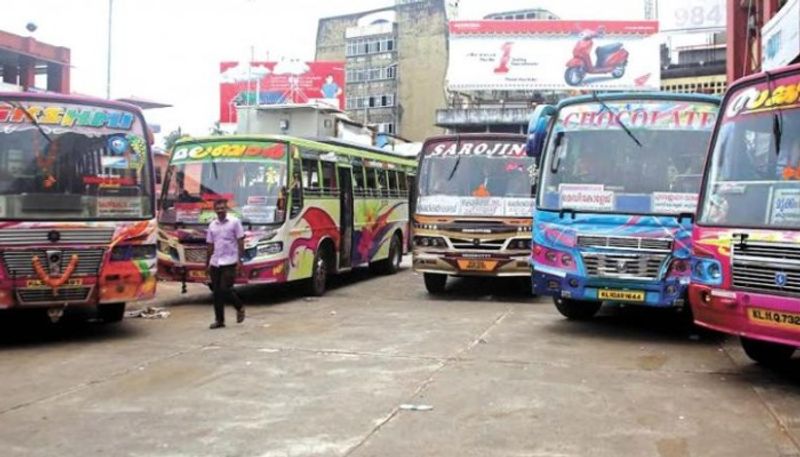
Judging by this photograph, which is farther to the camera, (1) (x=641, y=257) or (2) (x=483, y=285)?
(2) (x=483, y=285)

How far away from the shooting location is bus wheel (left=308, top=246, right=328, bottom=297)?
520 inches

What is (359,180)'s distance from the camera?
15.3 m

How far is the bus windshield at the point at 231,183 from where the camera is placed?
11.9 meters

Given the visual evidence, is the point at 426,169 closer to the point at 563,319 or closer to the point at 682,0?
the point at 563,319

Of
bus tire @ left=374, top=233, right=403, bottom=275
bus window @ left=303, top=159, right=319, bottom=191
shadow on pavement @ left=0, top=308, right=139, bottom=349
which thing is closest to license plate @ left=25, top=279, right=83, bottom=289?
shadow on pavement @ left=0, top=308, right=139, bottom=349

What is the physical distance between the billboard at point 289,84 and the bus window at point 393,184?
3344 centimetres

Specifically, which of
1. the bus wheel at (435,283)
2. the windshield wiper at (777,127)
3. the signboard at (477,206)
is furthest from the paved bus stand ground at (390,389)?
the bus wheel at (435,283)

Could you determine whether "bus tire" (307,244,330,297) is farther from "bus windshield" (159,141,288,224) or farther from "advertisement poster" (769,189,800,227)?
"advertisement poster" (769,189,800,227)

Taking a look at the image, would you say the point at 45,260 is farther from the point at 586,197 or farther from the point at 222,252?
the point at 586,197

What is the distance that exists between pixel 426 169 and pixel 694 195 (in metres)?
5.37

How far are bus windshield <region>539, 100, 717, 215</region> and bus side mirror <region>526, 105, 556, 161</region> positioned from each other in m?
0.23

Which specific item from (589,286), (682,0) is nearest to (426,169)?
(589,286)

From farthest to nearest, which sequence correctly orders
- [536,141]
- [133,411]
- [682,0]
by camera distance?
1. [682,0]
2. [536,141]
3. [133,411]

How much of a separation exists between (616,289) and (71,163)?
6.28 metres
